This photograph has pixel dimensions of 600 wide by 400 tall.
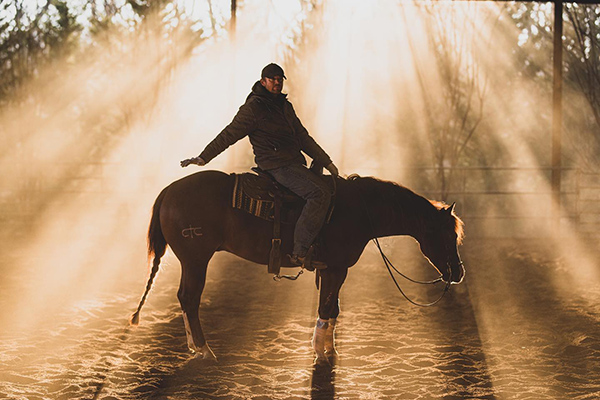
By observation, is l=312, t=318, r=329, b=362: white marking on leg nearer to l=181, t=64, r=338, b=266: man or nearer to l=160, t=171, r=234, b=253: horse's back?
l=181, t=64, r=338, b=266: man

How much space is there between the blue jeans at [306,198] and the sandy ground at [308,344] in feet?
3.33

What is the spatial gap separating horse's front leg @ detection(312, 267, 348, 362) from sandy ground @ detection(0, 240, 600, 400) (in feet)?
0.61

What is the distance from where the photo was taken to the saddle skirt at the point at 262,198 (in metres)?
5.68

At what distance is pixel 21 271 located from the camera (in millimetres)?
10586

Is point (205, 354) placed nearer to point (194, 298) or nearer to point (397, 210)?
point (194, 298)

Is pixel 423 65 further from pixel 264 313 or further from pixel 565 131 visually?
pixel 264 313

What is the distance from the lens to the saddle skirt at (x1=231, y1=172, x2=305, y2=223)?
5.68 metres

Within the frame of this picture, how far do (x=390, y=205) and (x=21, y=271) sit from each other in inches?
267

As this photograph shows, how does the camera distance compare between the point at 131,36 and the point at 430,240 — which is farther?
the point at 131,36

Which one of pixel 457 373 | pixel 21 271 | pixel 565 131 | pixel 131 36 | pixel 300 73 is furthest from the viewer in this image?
pixel 565 131

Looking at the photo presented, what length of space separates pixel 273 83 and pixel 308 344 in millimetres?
2404

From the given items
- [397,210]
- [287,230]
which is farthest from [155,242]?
[397,210]

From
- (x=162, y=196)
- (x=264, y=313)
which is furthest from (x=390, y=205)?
(x=264, y=313)

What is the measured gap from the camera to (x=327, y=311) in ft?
19.2
